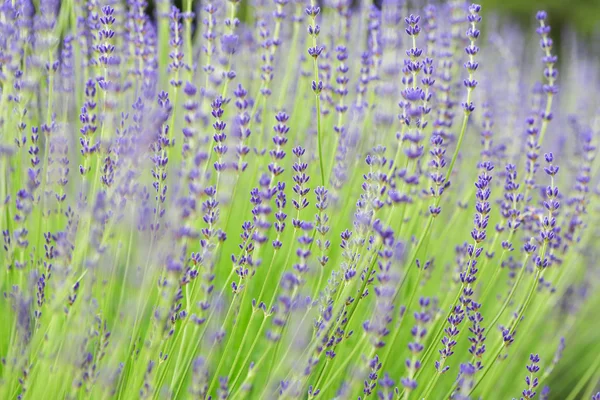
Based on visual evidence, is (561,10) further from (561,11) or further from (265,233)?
(265,233)

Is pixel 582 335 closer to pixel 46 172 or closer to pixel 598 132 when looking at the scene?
pixel 598 132

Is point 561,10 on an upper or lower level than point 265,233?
upper

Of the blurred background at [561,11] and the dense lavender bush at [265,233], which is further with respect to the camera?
the blurred background at [561,11]

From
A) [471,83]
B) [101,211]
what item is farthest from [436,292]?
[101,211]

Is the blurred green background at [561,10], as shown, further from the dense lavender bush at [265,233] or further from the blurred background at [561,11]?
the dense lavender bush at [265,233]

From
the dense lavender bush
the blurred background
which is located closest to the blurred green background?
the blurred background

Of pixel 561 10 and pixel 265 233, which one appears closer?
pixel 265 233

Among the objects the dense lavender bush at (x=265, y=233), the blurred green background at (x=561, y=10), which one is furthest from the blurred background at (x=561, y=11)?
the dense lavender bush at (x=265, y=233)

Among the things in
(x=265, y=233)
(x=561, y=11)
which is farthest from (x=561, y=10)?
Answer: (x=265, y=233)
